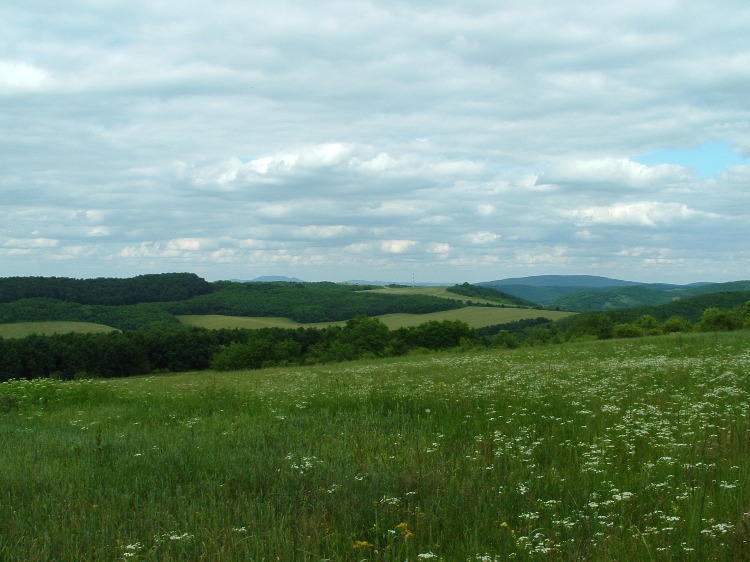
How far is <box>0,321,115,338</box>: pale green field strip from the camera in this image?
81925mm

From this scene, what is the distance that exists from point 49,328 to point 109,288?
35.1 meters

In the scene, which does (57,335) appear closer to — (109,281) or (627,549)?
(109,281)

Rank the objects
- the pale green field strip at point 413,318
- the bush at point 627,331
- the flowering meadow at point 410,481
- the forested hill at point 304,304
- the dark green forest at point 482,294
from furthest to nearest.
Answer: the dark green forest at point 482,294 → the forested hill at point 304,304 → the pale green field strip at point 413,318 → the bush at point 627,331 → the flowering meadow at point 410,481

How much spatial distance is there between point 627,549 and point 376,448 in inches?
165

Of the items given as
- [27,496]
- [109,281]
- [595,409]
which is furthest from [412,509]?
[109,281]

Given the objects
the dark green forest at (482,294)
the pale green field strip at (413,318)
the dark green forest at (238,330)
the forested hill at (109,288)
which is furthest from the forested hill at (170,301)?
the dark green forest at (482,294)

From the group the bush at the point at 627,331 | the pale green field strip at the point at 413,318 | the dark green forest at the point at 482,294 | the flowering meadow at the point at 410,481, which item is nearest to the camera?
the flowering meadow at the point at 410,481

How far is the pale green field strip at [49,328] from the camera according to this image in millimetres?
81925

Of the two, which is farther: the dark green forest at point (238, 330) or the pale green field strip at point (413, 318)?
the pale green field strip at point (413, 318)

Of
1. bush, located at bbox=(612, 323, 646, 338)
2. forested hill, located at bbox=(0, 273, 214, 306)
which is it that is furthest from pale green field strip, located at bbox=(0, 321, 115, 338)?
bush, located at bbox=(612, 323, 646, 338)

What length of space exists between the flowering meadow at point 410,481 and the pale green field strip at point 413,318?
8218cm

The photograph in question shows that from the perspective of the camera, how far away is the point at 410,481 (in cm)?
625

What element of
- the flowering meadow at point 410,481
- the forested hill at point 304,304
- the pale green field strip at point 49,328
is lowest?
the pale green field strip at point 49,328

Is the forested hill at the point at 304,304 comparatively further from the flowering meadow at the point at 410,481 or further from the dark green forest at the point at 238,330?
the flowering meadow at the point at 410,481
